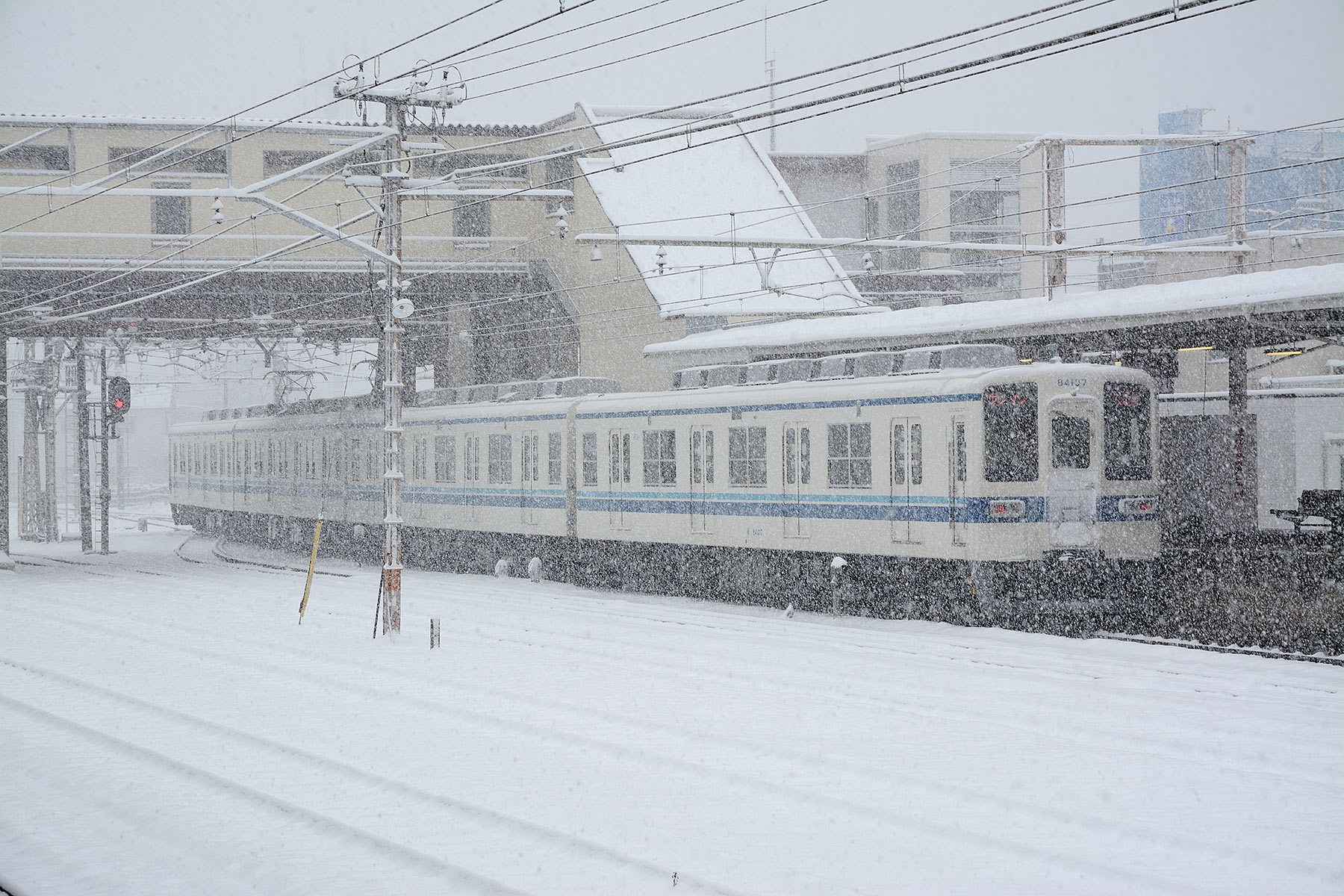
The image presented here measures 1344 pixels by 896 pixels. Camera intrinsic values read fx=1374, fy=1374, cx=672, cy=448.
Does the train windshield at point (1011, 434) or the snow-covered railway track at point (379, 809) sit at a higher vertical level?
the train windshield at point (1011, 434)

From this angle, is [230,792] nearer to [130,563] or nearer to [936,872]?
[936,872]

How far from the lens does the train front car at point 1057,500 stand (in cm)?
1548

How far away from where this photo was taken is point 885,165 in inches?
1977

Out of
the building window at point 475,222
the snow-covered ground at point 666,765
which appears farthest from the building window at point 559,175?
the snow-covered ground at point 666,765

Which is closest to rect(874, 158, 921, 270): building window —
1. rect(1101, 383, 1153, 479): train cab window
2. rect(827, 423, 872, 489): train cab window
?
rect(827, 423, 872, 489): train cab window

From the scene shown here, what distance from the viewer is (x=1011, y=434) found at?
15.6 m

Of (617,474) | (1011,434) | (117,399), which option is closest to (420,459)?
(617,474)

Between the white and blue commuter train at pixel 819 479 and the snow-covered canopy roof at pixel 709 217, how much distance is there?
7.75 m

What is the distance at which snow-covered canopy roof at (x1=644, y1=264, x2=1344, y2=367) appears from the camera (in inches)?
626

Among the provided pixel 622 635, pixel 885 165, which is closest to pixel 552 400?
pixel 622 635

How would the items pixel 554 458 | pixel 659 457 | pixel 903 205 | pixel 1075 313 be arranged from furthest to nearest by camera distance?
pixel 903 205, pixel 554 458, pixel 659 457, pixel 1075 313

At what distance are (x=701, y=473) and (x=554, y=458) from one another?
157 inches

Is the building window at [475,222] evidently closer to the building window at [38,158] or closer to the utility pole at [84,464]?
the building window at [38,158]

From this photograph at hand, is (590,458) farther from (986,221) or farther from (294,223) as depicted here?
(986,221)
